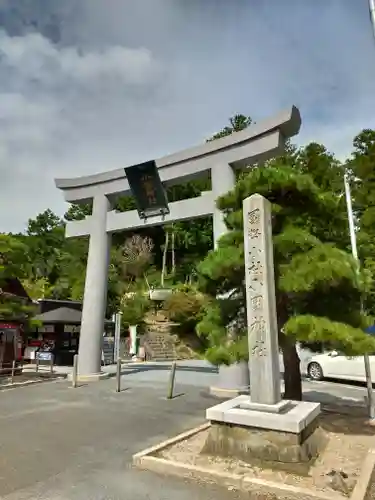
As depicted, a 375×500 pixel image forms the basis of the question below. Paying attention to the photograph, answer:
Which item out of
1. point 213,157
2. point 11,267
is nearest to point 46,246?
point 11,267

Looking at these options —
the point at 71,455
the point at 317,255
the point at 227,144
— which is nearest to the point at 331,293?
the point at 317,255

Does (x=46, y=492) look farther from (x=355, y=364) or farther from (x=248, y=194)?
(x=355, y=364)

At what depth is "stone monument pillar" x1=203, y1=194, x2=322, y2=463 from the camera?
4.90 meters

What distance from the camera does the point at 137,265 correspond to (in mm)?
33188

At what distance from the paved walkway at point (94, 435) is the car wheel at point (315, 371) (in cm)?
106

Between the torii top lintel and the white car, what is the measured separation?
21.8 ft

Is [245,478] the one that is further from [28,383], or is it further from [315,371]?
[28,383]

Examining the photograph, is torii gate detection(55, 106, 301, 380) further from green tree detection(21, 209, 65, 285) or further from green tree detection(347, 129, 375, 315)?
green tree detection(21, 209, 65, 285)

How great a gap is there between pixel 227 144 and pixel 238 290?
229 inches

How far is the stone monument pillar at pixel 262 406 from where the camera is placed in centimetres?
490

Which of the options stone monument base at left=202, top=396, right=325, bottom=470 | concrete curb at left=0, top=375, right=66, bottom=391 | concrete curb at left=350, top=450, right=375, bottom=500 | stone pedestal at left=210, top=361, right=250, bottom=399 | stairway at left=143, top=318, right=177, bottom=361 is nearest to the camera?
concrete curb at left=350, top=450, right=375, bottom=500

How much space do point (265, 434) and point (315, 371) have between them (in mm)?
9499

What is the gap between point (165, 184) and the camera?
13148mm

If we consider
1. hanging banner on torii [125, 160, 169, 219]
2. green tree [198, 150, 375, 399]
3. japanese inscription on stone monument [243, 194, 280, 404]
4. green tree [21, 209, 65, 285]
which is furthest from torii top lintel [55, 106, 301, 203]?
green tree [21, 209, 65, 285]
